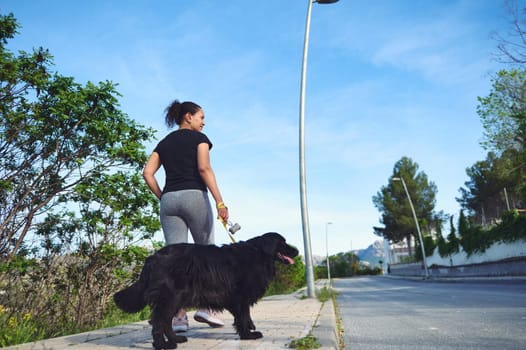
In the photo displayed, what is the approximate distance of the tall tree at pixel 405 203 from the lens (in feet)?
199

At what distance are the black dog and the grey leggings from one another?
1.25ft

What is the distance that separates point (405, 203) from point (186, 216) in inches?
2415

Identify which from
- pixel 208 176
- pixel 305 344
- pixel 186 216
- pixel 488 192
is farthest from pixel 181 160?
pixel 488 192

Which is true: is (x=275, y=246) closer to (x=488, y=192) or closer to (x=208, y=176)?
(x=208, y=176)

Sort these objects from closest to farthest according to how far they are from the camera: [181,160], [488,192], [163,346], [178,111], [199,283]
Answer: [163,346]
[199,283]
[181,160]
[178,111]
[488,192]

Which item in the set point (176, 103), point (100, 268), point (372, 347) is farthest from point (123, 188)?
point (372, 347)

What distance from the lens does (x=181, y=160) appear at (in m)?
4.00

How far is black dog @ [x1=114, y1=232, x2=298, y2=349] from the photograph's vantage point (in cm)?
323

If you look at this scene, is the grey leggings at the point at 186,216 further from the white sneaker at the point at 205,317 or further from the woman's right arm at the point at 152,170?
the white sneaker at the point at 205,317

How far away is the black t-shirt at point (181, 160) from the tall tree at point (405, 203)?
5951 centimetres

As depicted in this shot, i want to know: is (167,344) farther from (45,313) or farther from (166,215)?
(45,313)

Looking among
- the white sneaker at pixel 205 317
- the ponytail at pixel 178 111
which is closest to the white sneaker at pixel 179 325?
the white sneaker at pixel 205 317

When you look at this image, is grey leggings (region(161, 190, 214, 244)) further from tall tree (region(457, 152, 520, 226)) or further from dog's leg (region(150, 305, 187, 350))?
tall tree (region(457, 152, 520, 226))

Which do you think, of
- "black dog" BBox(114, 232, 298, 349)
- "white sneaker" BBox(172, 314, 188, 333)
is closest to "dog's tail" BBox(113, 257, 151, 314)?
"black dog" BBox(114, 232, 298, 349)
